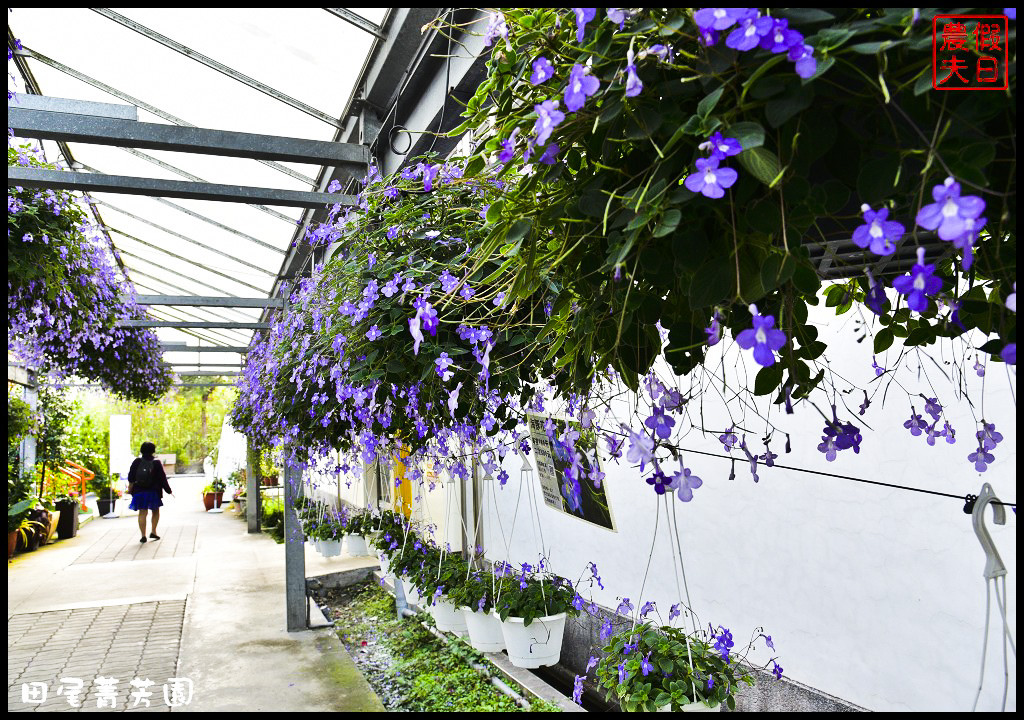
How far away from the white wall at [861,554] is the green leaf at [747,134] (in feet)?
3.24

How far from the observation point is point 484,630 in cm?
279

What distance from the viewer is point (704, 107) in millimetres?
580

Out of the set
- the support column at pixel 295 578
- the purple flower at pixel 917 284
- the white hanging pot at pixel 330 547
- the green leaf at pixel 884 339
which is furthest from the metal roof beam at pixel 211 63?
the white hanging pot at pixel 330 547

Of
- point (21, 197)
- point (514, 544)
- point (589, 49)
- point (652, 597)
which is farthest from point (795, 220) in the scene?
point (514, 544)

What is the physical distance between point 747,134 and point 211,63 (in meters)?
3.14

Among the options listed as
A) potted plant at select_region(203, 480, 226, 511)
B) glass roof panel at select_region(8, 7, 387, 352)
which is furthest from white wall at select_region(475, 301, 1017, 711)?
potted plant at select_region(203, 480, 226, 511)

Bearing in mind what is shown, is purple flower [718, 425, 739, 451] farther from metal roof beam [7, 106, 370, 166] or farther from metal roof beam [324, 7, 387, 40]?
metal roof beam [324, 7, 387, 40]

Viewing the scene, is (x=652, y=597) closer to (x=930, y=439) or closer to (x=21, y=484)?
(x=930, y=439)

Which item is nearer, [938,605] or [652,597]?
[938,605]

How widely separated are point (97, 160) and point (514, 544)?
3.69 m

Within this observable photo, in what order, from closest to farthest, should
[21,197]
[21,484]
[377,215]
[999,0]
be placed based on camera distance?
[999,0] < [377,215] < [21,197] < [21,484]

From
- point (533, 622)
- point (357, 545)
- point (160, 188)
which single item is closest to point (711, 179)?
point (533, 622)

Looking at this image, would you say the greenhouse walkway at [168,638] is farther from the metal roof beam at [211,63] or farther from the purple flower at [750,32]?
the purple flower at [750,32]

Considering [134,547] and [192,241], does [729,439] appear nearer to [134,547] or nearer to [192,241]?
[192,241]
